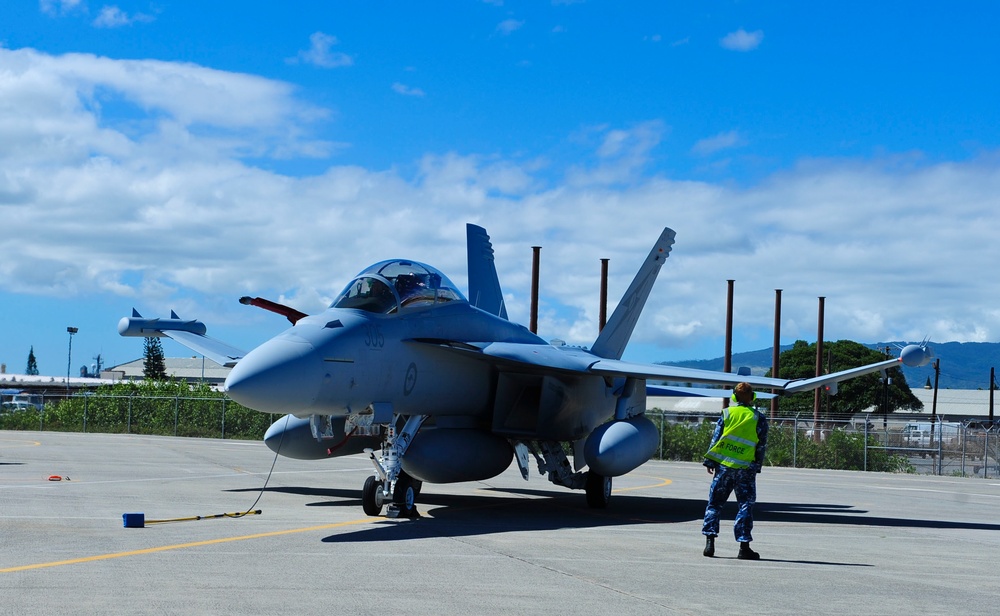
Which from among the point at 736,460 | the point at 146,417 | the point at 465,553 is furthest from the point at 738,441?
the point at 146,417

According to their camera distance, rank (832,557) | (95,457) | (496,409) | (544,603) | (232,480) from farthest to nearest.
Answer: (95,457)
(232,480)
(496,409)
(832,557)
(544,603)

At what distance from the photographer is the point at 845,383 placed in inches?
3452

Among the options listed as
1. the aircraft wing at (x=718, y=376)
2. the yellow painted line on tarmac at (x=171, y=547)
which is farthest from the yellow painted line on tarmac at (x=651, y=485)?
the yellow painted line on tarmac at (x=171, y=547)

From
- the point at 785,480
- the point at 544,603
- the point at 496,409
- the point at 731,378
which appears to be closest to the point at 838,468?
the point at 785,480

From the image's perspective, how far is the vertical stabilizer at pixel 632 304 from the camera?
67.7 feet

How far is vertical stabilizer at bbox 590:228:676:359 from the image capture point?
812 inches

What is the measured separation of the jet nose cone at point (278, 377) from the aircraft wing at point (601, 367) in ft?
8.89

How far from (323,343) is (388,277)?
201 centimetres

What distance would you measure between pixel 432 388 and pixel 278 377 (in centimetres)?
356

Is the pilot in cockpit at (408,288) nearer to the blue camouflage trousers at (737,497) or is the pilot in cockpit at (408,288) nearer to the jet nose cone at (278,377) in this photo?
the jet nose cone at (278,377)

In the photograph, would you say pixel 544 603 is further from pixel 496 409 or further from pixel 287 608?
pixel 496 409

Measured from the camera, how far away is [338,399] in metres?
13.1

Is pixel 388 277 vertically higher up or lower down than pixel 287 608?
higher up

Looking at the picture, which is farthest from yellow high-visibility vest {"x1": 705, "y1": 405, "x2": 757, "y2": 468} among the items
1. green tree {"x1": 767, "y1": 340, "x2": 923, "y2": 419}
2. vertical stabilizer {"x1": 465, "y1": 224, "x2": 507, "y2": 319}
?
green tree {"x1": 767, "y1": 340, "x2": 923, "y2": 419}
